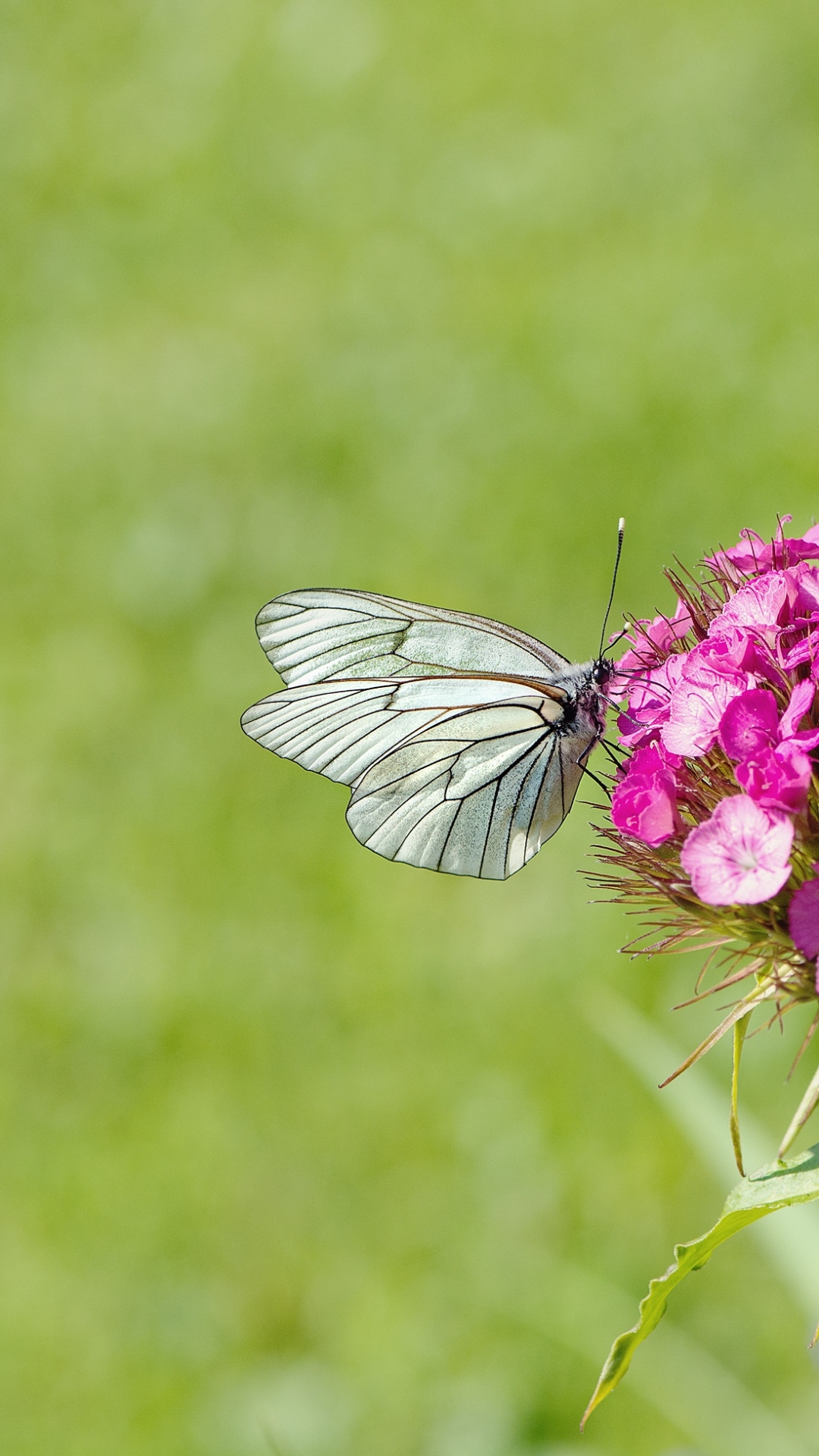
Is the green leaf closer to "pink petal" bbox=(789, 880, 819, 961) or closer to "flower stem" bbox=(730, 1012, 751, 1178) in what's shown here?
"flower stem" bbox=(730, 1012, 751, 1178)

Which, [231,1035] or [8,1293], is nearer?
[8,1293]

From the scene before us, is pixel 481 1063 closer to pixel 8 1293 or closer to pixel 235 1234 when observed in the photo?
pixel 235 1234

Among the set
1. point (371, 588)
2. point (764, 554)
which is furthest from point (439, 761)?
point (371, 588)

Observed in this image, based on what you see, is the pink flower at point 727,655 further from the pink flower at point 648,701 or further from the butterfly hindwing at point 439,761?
the butterfly hindwing at point 439,761

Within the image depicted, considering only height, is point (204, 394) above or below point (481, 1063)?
above

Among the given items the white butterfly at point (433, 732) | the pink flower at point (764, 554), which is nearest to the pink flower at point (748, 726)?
the pink flower at point (764, 554)

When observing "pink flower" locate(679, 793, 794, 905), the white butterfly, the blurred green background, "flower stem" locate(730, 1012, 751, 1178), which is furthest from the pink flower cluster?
the blurred green background

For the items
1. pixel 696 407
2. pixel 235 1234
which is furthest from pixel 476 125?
pixel 235 1234
